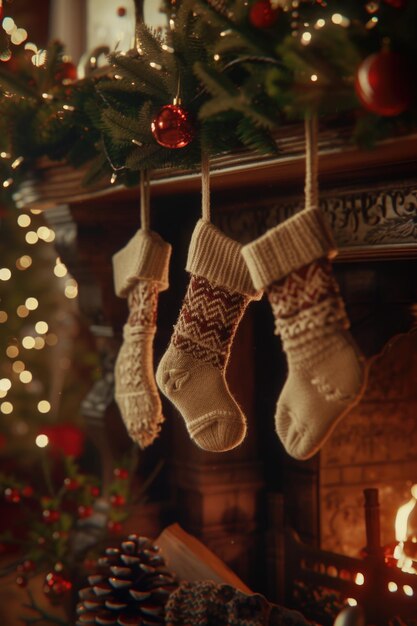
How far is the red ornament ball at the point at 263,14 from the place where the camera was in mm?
1146

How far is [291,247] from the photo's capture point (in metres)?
1.18

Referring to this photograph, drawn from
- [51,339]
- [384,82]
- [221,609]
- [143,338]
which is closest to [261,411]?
[143,338]

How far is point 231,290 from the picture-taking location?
4.50ft

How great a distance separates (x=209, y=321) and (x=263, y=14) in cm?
49

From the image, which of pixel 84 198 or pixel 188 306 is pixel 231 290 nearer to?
pixel 188 306

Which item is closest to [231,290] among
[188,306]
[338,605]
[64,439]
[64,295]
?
[188,306]

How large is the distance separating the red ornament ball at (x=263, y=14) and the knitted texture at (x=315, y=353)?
335mm

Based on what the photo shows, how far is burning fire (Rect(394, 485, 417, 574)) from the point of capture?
5.57 ft

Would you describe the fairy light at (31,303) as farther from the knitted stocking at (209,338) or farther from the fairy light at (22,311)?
the knitted stocking at (209,338)

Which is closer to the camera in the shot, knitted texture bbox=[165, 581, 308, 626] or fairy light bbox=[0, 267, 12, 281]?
knitted texture bbox=[165, 581, 308, 626]

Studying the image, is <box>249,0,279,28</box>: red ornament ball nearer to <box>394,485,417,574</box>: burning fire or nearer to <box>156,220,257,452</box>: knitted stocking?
<box>156,220,257,452</box>: knitted stocking

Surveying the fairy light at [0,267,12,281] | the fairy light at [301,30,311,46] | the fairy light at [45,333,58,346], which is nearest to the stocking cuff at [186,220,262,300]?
the fairy light at [301,30,311,46]

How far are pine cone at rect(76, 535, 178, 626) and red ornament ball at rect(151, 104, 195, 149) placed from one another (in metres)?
0.86

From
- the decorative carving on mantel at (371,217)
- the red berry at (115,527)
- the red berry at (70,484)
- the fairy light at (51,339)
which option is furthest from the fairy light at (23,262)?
the decorative carving on mantel at (371,217)
